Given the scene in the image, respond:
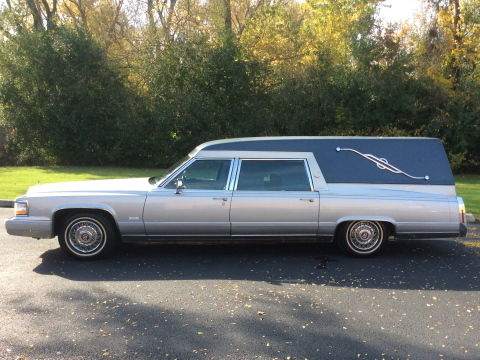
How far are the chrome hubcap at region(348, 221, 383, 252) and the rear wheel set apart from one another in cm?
331

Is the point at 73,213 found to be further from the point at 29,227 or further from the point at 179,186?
the point at 179,186

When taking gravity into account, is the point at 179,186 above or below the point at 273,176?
below

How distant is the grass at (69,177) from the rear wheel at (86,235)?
6.31 metres

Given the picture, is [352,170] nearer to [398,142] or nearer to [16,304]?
[398,142]

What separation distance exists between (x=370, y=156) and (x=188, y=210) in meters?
2.69

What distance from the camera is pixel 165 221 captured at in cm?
637

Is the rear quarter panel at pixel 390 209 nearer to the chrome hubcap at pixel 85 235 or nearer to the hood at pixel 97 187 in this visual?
the hood at pixel 97 187

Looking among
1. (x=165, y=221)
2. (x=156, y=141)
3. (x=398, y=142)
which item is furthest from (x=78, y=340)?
(x=156, y=141)

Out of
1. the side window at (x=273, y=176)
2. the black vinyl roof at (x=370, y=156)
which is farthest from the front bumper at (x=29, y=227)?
the side window at (x=273, y=176)

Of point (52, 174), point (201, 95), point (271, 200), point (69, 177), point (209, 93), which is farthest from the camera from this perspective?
point (209, 93)

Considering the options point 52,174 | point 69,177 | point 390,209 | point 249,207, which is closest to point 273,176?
point 249,207

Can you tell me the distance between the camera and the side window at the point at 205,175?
256 inches

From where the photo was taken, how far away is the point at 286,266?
625 centimetres

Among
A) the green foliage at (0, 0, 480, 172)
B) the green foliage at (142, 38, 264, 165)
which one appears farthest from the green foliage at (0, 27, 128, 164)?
the green foliage at (142, 38, 264, 165)
